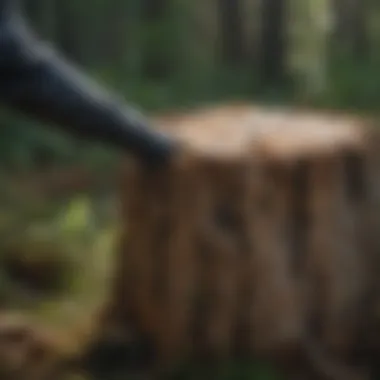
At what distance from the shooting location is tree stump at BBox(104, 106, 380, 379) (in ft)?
9.34

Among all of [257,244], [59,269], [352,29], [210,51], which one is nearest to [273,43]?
[210,51]

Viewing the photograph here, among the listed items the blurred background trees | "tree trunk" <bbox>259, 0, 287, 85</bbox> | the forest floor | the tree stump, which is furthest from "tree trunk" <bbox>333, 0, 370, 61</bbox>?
the tree stump

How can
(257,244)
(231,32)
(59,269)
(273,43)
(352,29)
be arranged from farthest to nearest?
(231,32)
(273,43)
(352,29)
(59,269)
(257,244)

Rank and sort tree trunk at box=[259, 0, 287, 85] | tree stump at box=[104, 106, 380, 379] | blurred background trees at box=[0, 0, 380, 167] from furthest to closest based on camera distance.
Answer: tree trunk at box=[259, 0, 287, 85], blurred background trees at box=[0, 0, 380, 167], tree stump at box=[104, 106, 380, 379]

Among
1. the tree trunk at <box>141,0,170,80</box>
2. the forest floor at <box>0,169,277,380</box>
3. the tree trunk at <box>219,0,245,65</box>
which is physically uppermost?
the tree trunk at <box>219,0,245,65</box>

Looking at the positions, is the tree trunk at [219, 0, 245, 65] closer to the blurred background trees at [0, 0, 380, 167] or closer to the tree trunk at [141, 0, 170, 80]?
the blurred background trees at [0, 0, 380, 167]

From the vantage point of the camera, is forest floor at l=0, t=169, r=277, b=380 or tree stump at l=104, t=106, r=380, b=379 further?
forest floor at l=0, t=169, r=277, b=380

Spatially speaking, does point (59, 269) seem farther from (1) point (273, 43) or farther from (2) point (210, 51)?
(2) point (210, 51)

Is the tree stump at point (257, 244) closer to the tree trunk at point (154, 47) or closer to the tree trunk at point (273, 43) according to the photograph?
the tree trunk at point (154, 47)

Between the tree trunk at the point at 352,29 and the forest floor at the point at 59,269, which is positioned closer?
the forest floor at the point at 59,269

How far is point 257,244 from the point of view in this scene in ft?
9.39

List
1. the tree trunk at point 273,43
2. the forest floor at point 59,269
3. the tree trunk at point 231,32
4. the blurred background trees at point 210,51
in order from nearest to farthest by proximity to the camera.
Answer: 1. the forest floor at point 59,269
2. the blurred background trees at point 210,51
3. the tree trunk at point 273,43
4. the tree trunk at point 231,32

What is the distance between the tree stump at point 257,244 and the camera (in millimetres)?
2848

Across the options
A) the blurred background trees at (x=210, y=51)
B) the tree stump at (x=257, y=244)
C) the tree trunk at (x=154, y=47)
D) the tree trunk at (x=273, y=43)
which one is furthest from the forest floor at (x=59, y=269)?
the tree trunk at (x=273, y=43)
